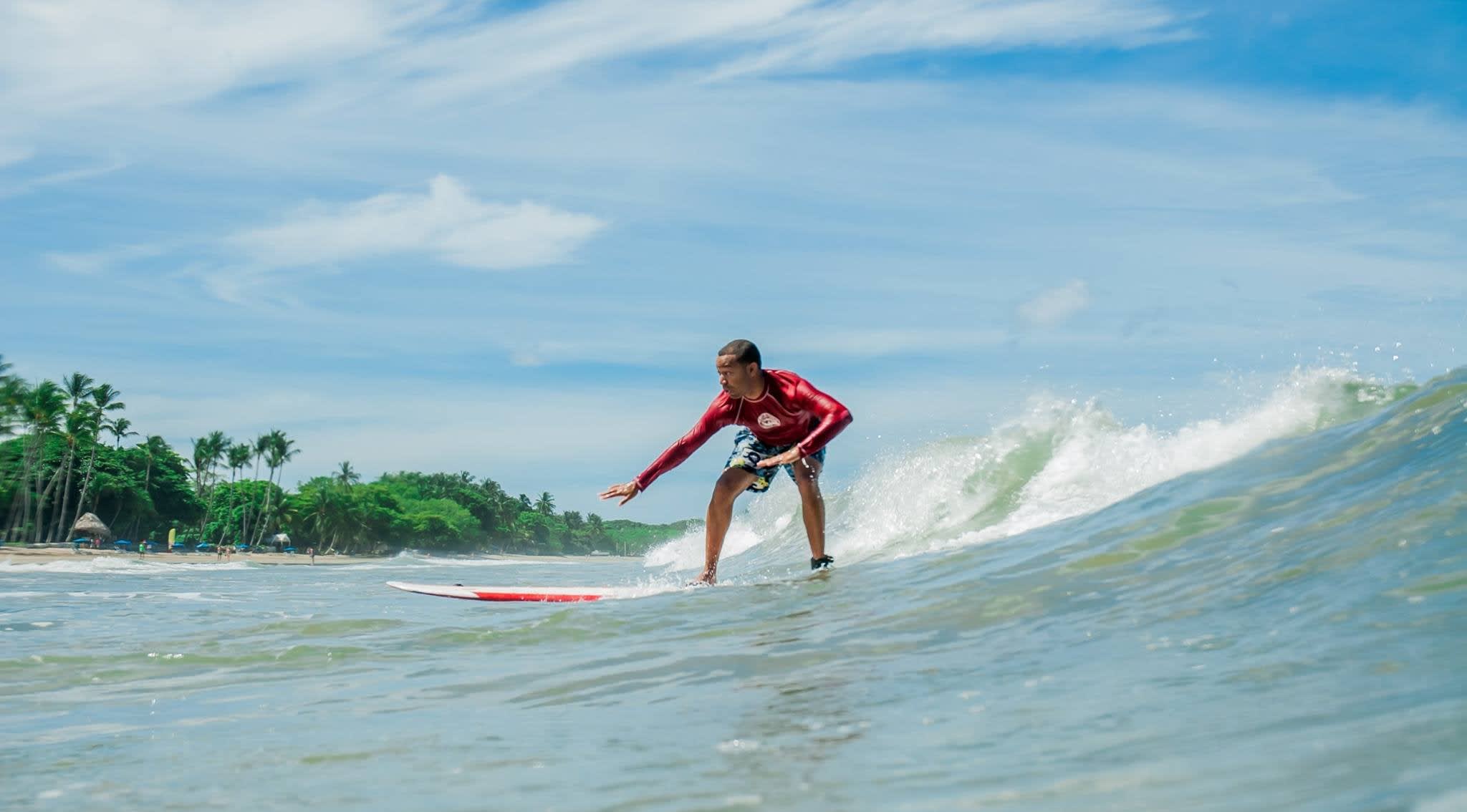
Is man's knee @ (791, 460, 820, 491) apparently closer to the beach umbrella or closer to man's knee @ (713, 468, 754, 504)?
man's knee @ (713, 468, 754, 504)

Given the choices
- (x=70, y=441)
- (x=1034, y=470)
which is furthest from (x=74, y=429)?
(x=1034, y=470)

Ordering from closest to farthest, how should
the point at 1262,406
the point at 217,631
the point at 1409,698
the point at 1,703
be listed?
the point at 1409,698 < the point at 1,703 < the point at 217,631 < the point at 1262,406

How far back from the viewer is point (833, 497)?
2000 centimetres

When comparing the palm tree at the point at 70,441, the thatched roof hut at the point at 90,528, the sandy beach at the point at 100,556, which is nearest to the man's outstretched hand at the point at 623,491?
the sandy beach at the point at 100,556

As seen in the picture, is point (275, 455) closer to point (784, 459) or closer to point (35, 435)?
point (35, 435)

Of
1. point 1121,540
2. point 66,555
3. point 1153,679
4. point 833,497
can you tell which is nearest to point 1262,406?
point 1121,540

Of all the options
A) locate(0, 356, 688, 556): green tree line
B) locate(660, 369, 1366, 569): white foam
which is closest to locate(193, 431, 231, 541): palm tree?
locate(0, 356, 688, 556): green tree line

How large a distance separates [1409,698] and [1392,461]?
13.6 ft

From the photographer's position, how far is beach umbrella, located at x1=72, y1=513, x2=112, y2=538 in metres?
70.1

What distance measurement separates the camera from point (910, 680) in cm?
402

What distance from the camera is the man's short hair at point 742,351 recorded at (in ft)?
25.1

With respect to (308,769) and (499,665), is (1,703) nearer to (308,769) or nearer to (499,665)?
(499,665)

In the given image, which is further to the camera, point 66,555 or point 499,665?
point 66,555

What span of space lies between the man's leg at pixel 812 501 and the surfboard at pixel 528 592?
1216 millimetres
